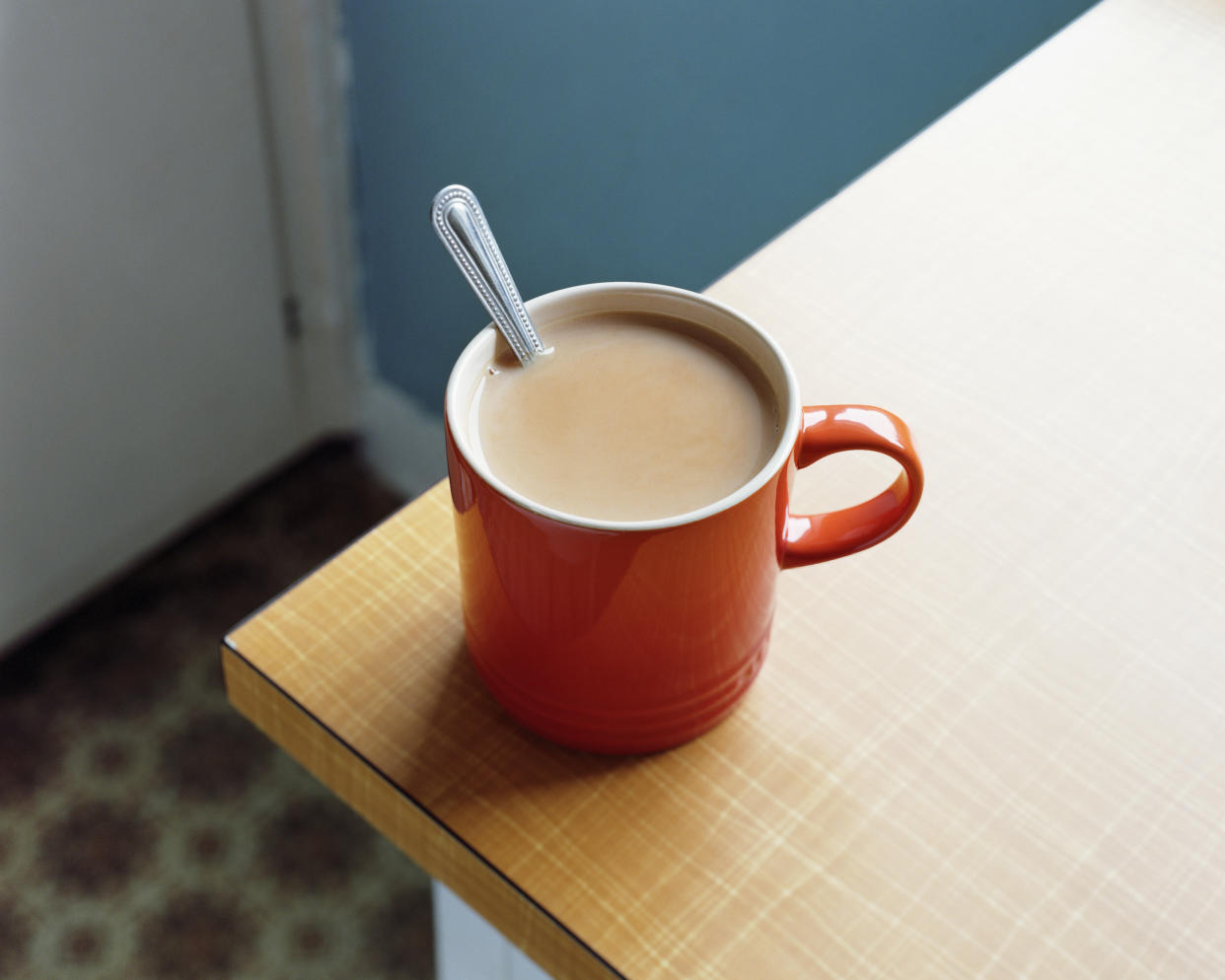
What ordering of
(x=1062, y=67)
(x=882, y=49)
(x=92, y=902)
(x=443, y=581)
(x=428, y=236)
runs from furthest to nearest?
(x=428, y=236) < (x=92, y=902) < (x=882, y=49) < (x=1062, y=67) < (x=443, y=581)

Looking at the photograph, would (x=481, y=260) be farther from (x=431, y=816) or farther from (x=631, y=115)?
(x=631, y=115)

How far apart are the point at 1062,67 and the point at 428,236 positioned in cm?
89

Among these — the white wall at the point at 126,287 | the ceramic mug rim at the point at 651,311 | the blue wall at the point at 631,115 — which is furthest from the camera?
the white wall at the point at 126,287

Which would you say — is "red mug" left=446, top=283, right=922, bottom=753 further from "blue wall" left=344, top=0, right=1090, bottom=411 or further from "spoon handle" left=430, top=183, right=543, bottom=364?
"blue wall" left=344, top=0, right=1090, bottom=411

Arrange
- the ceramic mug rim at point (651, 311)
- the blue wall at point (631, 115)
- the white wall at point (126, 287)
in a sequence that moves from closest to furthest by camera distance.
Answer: the ceramic mug rim at point (651, 311) < the blue wall at point (631, 115) < the white wall at point (126, 287)

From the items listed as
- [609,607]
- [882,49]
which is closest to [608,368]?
[609,607]

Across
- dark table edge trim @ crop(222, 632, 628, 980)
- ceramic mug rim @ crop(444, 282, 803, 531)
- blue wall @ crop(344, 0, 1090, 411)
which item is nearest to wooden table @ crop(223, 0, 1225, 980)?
dark table edge trim @ crop(222, 632, 628, 980)

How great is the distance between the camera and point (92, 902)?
Result: 4.33 ft

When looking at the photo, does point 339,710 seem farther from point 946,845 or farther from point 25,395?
point 25,395

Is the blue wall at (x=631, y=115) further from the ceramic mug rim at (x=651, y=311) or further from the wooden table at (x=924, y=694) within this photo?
the ceramic mug rim at (x=651, y=311)

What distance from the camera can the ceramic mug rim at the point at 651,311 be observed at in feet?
1.24

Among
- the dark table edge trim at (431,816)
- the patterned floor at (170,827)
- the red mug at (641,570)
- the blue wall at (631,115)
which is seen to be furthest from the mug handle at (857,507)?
the patterned floor at (170,827)

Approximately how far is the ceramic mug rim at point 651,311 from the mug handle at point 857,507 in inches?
0.6

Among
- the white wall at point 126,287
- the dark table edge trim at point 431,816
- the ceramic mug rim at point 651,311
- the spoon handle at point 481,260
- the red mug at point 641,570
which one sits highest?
the spoon handle at point 481,260
